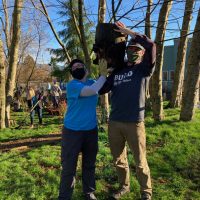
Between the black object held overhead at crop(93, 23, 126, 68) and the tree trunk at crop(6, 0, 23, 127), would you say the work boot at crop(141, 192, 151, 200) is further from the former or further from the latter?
the tree trunk at crop(6, 0, 23, 127)

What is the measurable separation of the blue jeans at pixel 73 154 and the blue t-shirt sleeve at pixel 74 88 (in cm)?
47

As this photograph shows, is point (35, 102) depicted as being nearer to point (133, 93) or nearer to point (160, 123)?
point (160, 123)

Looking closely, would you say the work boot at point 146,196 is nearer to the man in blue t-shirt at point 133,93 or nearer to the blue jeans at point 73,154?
the man in blue t-shirt at point 133,93

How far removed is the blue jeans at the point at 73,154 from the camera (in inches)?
163

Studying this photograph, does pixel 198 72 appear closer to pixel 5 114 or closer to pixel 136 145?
pixel 136 145

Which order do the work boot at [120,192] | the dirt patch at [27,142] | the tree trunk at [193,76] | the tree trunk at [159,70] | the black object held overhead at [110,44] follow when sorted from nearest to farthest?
the black object held overhead at [110,44] → the work boot at [120,192] → the dirt patch at [27,142] → the tree trunk at [193,76] → the tree trunk at [159,70]

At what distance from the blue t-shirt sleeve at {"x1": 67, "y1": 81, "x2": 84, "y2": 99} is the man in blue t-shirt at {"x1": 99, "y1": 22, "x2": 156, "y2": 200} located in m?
0.38

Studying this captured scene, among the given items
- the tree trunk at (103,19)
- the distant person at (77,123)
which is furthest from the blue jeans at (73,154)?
the tree trunk at (103,19)

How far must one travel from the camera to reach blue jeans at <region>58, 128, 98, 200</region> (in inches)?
163

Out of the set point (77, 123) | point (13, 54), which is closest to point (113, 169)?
point (77, 123)

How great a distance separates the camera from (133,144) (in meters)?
4.20

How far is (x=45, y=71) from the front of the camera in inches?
2014

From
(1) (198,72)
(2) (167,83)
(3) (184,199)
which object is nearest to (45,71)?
(2) (167,83)

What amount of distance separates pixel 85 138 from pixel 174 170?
2387 millimetres
